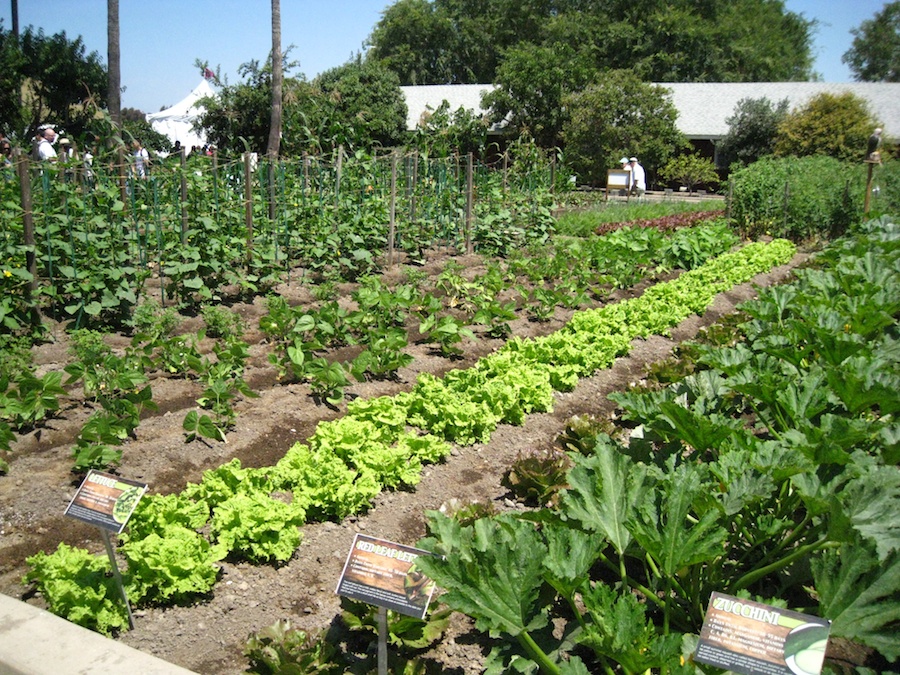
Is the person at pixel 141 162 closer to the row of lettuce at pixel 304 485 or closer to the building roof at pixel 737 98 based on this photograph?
Result: the row of lettuce at pixel 304 485

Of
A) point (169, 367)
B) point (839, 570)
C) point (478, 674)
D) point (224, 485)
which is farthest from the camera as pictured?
point (169, 367)

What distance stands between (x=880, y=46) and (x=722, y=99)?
1861 inches

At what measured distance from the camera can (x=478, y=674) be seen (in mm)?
3498

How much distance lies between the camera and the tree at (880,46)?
249 feet

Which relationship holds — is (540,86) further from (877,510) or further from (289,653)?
(289,653)

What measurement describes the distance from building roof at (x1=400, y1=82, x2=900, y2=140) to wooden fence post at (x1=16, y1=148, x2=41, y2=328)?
30502mm

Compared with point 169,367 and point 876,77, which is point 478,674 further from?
point 876,77

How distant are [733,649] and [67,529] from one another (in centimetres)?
356

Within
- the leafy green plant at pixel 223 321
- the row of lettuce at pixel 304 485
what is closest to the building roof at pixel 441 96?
the leafy green plant at pixel 223 321

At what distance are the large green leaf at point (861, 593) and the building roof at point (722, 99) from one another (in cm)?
3554

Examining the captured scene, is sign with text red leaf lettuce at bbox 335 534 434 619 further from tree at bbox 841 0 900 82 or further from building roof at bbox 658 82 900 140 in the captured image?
tree at bbox 841 0 900 82

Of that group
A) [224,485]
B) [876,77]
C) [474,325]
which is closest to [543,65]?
[474,325]

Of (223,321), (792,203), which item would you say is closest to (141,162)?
(223,321)

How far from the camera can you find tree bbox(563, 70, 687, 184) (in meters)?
29.1
